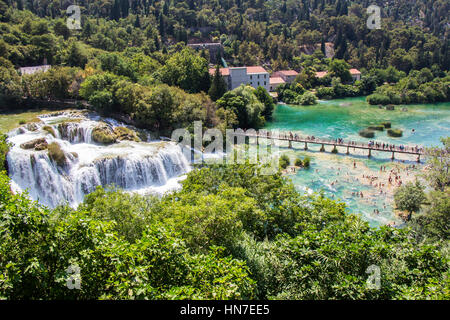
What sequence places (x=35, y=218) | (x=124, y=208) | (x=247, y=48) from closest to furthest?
(x=35, y=218), (x=124, y=208), (x=247, y=48)

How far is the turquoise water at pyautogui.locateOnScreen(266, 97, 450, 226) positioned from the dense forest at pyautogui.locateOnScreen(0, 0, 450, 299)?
305 centimetres

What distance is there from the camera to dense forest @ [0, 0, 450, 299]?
9516mm

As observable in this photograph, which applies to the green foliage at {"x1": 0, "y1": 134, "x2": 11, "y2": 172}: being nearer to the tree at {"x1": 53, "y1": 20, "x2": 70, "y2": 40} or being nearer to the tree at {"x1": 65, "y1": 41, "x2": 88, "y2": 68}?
the tree at {"x1": 65, "y1": 41, "x2": 88, "y2": 68}

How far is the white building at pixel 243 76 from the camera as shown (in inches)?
2822

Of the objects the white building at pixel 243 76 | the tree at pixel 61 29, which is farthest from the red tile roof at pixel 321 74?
the tree at pixel 61 29

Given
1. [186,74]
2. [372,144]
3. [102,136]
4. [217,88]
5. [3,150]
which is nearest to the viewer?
[3,150]

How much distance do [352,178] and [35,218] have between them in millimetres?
34946

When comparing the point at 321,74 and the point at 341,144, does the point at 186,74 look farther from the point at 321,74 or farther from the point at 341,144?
the point at 321,74

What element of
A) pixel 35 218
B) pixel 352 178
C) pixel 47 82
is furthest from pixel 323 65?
pixel 35 218

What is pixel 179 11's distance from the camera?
121 metres

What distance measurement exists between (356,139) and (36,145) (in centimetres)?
4336

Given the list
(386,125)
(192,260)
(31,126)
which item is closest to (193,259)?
(192,260)

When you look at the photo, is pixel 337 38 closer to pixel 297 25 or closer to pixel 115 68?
pixel 297 25

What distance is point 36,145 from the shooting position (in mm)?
30281
